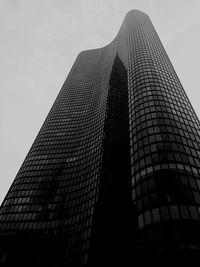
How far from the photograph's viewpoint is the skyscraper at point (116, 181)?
42.6 m

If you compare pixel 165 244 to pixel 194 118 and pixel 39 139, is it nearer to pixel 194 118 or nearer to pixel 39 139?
pixel 194 118

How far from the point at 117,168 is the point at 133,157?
14056mm

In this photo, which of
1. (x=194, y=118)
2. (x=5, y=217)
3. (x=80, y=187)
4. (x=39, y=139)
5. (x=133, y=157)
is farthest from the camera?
(x=39, y=139)

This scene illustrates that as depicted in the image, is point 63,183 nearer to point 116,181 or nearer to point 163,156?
point 116,181

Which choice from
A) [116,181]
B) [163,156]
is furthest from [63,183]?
[163,156]

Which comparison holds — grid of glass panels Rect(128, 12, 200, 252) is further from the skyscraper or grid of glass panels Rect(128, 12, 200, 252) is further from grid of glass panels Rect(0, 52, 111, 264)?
grid of glass panels Rect(0, 52, 111, 264)

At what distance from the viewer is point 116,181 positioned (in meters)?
66.8

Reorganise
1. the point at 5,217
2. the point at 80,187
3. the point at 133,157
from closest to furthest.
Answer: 1. the point at 133,157
2. the point at 5,217
3. the point at 80,187

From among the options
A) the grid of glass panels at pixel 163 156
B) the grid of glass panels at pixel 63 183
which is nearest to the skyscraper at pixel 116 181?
the grid of glass panels at pixel 163 156

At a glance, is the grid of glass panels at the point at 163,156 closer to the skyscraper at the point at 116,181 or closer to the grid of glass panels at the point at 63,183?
the skyscraper at the point at 116,181

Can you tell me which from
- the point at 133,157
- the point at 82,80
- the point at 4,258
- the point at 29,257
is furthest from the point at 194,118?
the point at 82,80

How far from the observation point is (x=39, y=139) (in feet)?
343

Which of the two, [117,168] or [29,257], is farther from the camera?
[117,168]

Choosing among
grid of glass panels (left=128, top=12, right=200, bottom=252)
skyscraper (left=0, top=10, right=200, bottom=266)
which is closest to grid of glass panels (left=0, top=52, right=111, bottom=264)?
skyscraper (left=0, top=10, right=200, bottom=266)
